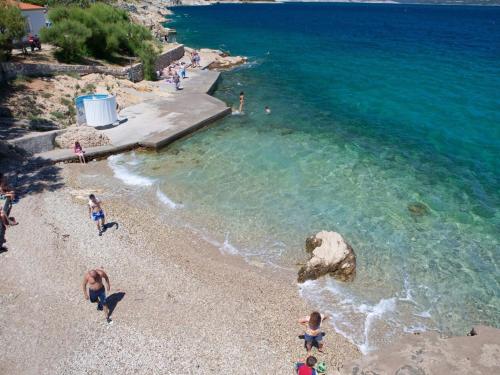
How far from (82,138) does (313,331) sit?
1553cm

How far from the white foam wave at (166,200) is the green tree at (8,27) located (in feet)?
48.8

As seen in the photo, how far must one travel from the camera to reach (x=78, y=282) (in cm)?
1104

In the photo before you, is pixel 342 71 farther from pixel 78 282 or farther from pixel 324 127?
pixel 78 282

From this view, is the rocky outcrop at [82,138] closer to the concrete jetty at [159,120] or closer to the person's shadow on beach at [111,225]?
the concrete jetty at [159,120]

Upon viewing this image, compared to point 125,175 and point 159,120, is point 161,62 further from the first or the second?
point 125,175

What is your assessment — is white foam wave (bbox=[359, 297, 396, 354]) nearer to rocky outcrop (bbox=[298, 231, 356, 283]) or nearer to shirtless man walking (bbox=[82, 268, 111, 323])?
rocky outcrop (bbox=[298, 231, 356, 283])

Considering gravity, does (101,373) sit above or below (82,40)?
below

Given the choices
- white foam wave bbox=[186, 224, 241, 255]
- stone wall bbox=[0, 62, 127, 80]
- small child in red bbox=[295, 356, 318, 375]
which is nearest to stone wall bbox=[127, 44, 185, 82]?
stone wall bbox=[0, 62, 127, 80]

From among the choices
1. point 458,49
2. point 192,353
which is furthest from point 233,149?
point 458,49

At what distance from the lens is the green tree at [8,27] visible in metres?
23.2

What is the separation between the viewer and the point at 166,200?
16031 millimetres

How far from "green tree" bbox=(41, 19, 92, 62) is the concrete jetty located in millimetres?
6290

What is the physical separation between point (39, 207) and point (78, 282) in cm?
508

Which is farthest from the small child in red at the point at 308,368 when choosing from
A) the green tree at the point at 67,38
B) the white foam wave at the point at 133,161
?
the green tree at the point at 67,38
